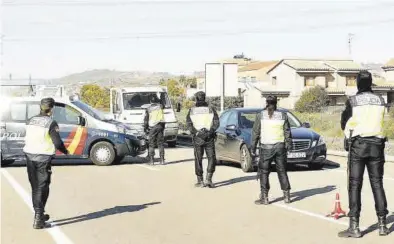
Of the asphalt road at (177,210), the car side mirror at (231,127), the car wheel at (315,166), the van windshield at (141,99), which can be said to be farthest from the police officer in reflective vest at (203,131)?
the van windshield at (141,99)

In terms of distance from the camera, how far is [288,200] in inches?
386

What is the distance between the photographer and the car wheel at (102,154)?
16.4m

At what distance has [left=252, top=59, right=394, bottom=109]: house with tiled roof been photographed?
7231 cm

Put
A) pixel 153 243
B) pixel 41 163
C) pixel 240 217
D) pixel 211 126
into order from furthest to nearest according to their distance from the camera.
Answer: pixel 211 126 < pixel 240 217 < pixel 41 163 < pixel 153 243

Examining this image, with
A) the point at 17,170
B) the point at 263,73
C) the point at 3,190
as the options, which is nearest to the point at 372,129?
the point at 3,190

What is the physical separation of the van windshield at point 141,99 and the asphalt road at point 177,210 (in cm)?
938

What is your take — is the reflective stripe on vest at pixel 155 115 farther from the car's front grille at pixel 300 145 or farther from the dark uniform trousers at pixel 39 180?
the dark uniform trousers at pixel 39 180

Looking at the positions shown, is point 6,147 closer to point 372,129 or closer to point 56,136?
point 56,136

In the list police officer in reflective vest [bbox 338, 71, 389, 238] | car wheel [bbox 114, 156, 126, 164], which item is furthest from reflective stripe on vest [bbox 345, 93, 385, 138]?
car wheel [bbox 114, 156, 126, 164]

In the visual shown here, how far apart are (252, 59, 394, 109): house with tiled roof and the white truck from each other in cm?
4780

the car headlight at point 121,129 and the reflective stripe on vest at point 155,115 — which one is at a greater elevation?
the reflective stripe on vest at point 155,115

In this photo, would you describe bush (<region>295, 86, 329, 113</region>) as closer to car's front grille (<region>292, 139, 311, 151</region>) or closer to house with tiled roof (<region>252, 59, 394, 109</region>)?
house with tiled roof (<region>252, 59, 394, 109</region>)

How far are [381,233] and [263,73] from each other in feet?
307

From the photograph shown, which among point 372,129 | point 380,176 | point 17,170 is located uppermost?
point 372,129
